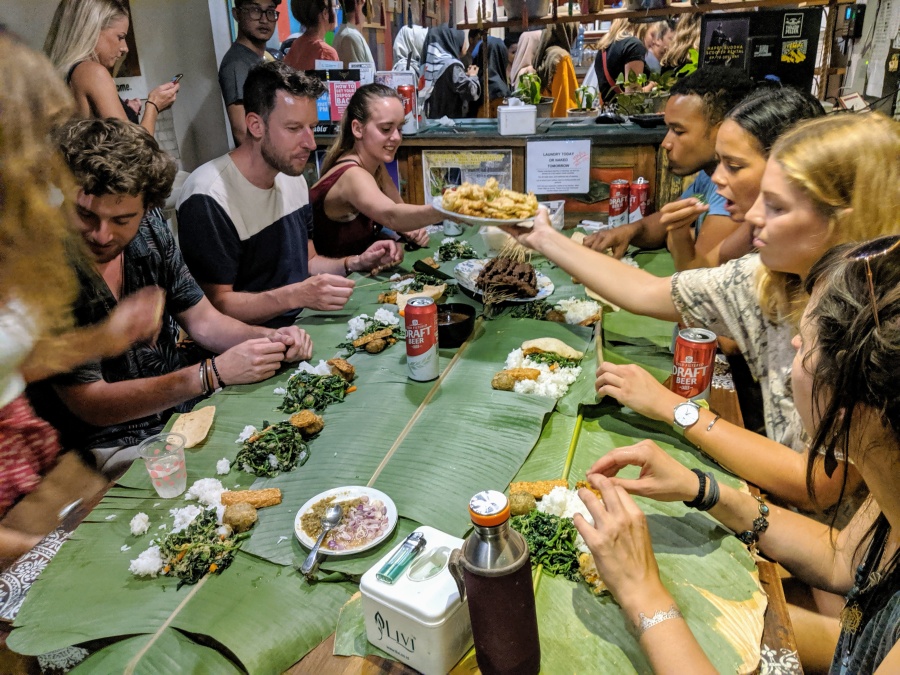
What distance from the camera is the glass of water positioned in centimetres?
166

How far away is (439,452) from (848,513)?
1164 millimetres

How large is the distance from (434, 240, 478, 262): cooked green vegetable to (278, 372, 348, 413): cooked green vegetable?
1489 millimetres

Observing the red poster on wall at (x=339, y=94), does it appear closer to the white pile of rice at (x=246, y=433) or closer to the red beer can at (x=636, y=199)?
the red beer can at (x=636, y=199)

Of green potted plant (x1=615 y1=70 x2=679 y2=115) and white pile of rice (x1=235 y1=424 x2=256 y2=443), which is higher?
green potted plant (x1=615 y1=70 x2=679 y2=115)

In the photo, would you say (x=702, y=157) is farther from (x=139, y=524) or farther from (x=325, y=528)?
(x=139, y=524)

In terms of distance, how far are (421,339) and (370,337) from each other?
0.43 m

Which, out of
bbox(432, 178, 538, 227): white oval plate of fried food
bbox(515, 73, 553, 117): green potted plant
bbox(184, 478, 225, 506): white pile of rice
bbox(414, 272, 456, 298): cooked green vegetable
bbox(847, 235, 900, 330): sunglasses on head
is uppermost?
bbox(515, 73, 553, 117): green potted plant

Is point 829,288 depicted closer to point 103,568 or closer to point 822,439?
point 822,439

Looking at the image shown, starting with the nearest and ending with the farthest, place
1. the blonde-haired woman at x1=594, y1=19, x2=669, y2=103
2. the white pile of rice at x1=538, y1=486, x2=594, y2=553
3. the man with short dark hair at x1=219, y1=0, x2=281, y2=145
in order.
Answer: the white pile of rice at x1=538, y1=486, x2=594, y2=553, the man with short dark hair at x1=219, y1=0, x2=281, y2=145, the blonde-haired woman at x1=594, y1=19, x2=669, y2=103

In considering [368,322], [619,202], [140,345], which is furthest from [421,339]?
[619,202]

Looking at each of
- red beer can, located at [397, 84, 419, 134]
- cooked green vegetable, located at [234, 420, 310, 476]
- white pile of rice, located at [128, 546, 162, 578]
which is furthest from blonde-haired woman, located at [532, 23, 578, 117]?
white pile of rice, located at [128, 546, 162, 578]

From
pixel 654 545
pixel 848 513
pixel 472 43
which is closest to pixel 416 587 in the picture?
pixel 654 545

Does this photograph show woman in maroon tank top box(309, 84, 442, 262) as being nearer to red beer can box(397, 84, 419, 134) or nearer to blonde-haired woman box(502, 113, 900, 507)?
red beer can box(397, 84, 419, 134)

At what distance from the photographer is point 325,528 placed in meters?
1.46
